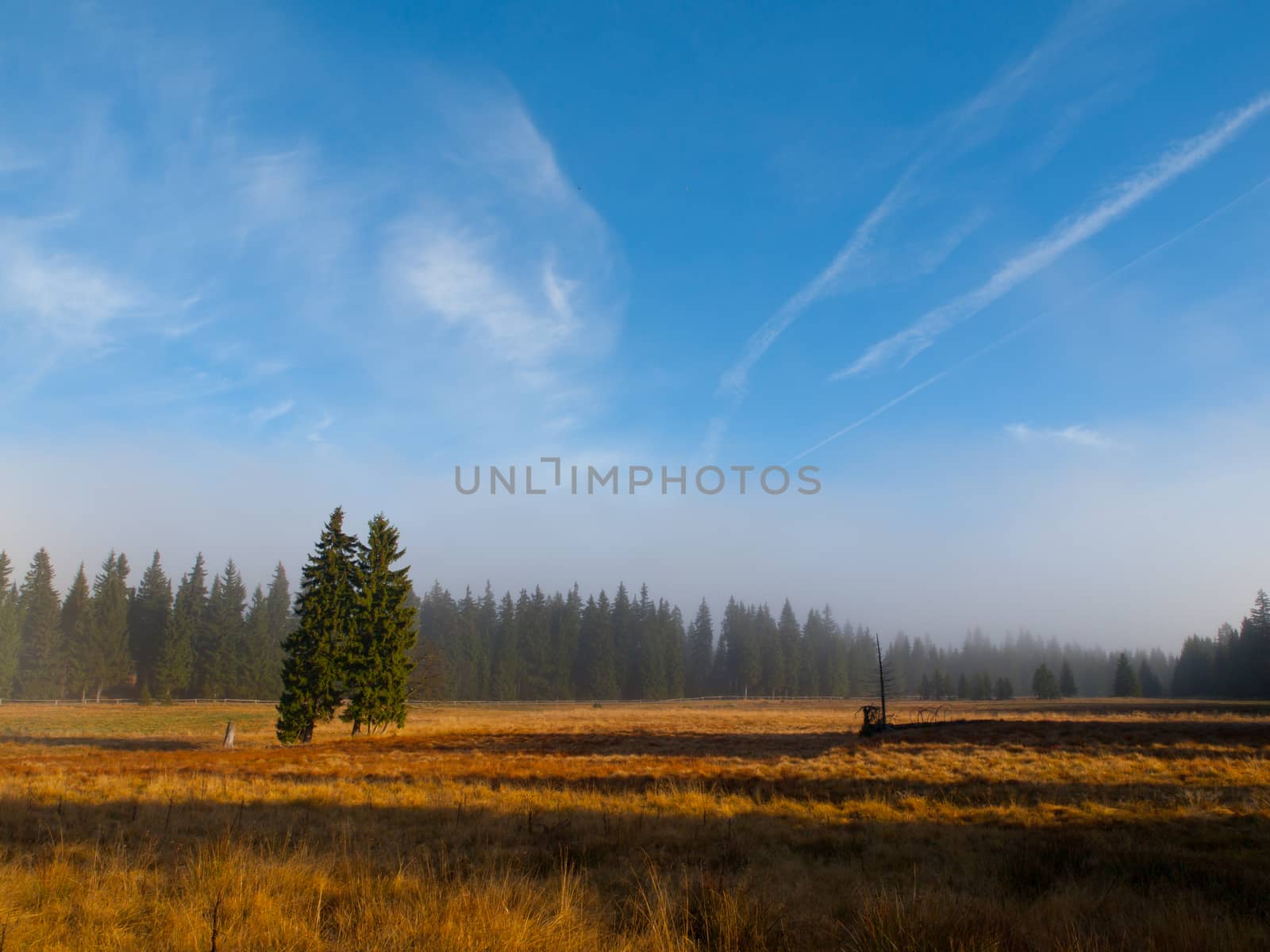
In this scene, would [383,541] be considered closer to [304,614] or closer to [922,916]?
[304,614]

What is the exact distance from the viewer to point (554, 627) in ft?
361

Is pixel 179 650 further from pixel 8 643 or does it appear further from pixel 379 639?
pixel 379 639

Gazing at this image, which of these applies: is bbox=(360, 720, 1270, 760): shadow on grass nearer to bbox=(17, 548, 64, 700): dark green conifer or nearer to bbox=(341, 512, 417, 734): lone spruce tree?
bbox=(341, 512, 417, 734): lone spruce tree

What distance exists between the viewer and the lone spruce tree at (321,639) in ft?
104

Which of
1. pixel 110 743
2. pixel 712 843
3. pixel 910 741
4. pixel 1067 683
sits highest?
pixel 712 843

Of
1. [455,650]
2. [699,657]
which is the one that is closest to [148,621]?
[455,650]

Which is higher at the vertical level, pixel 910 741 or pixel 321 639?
pixel 321 639

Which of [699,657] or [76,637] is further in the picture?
[699,657]

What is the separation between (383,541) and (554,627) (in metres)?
78.3

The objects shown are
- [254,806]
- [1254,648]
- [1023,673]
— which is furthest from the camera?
[1023,673]

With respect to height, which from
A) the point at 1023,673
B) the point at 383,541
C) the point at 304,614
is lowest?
the point at 1023,673

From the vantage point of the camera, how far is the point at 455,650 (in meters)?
94.2

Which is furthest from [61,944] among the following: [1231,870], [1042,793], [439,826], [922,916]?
[1042,793]

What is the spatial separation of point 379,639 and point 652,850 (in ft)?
92.8
